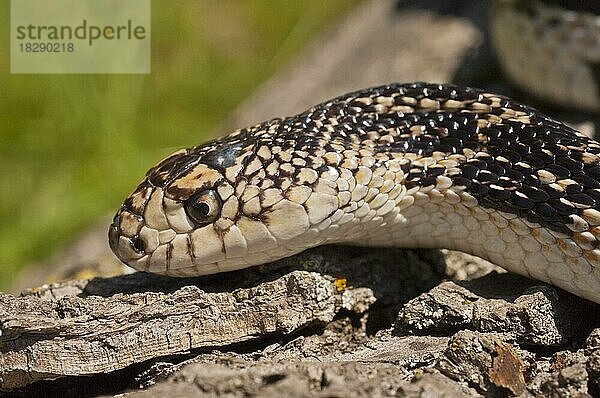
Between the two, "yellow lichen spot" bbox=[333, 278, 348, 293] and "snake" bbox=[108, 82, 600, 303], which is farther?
"yellow lichen spot" bbox=[333, 278, 348, 293]

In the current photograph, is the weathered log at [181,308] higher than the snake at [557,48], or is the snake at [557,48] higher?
the snake at [557,48]

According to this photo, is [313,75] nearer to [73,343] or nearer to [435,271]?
[435,271]

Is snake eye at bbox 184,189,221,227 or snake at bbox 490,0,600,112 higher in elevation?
snake at bbox 490,0,600,112

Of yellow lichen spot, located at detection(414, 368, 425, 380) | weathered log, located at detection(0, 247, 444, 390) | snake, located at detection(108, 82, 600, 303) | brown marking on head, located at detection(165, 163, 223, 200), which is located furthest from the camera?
brown marking on head, located at detection(165, 163, 223, 200)

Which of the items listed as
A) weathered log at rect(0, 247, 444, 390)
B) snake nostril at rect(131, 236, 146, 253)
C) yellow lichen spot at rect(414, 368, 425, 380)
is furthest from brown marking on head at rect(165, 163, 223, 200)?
yellow lichen spot at rect(414, 368, 425, 380)

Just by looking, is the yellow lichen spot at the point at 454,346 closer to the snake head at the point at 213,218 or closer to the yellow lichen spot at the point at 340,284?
the yellow lichen spot at the point at 340,284

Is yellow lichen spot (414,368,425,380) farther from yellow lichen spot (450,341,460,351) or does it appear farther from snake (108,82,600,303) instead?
snake (108,82,600,303)

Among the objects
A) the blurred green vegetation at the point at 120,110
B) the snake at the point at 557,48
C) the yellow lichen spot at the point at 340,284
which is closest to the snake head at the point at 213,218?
the yellow lichen spot at the point at 340,284
